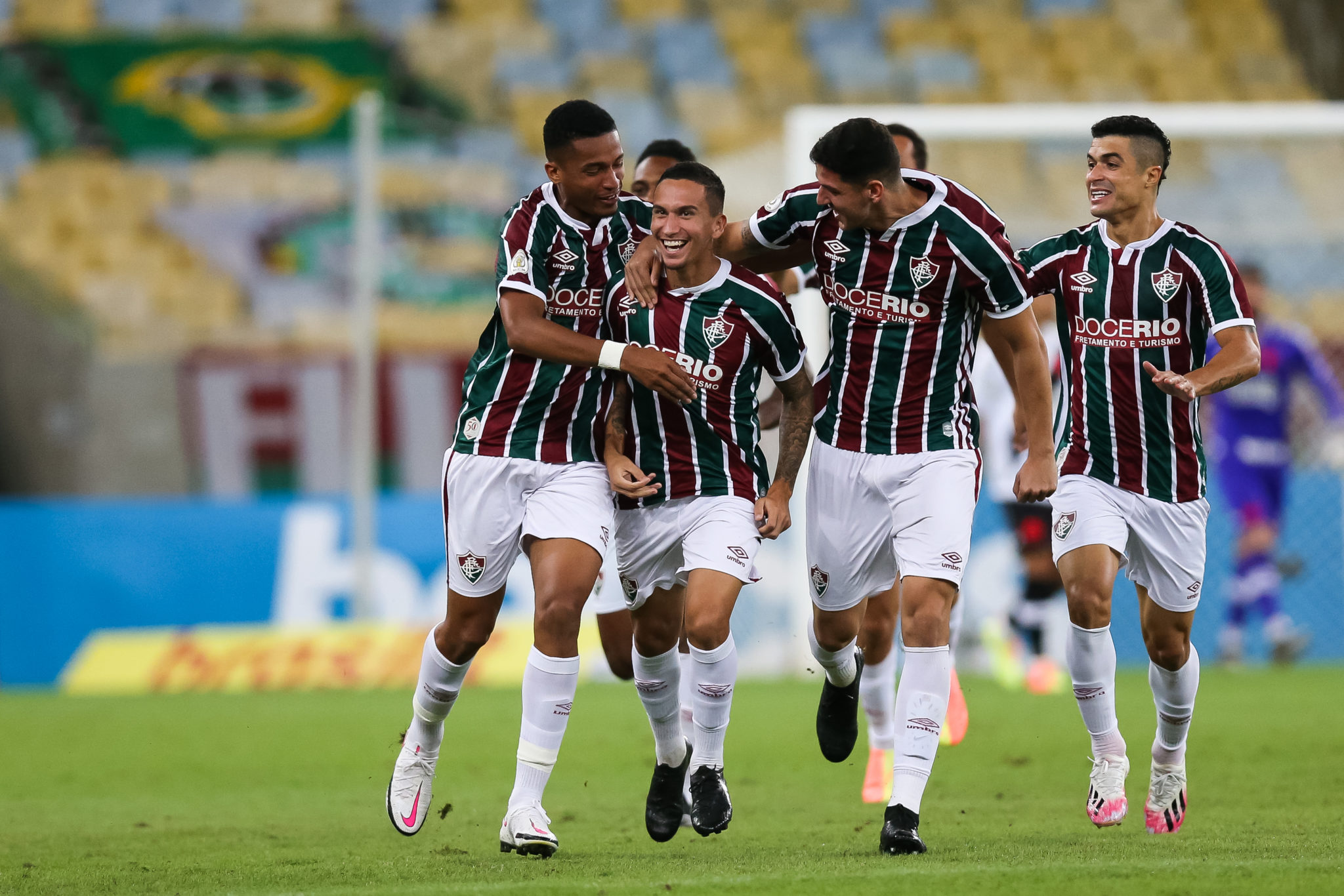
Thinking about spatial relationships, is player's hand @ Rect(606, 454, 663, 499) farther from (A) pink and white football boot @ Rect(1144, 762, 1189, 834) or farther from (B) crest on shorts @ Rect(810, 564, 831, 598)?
(A) pink and white football boot @ Rect(1144, 762, 1189, 834)

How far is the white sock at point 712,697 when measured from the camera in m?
5.79

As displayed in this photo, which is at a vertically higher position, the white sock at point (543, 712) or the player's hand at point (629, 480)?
the player's hand at point (629, 480)

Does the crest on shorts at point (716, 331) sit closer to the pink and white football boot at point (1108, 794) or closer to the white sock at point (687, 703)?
the white sock at point (687, 703)

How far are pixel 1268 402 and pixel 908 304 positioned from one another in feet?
26.1

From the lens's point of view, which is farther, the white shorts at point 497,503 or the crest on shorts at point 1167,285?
the crest on shorts at point 1167,285

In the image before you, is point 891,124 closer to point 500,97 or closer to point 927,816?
point 927,816

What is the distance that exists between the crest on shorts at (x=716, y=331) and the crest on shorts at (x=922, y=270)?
0.63m

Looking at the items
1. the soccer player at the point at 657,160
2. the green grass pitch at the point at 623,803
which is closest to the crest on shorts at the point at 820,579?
the green grass pitch at the point at 623,803

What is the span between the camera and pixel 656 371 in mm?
5582

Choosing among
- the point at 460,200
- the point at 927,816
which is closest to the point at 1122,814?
the point at 927,816

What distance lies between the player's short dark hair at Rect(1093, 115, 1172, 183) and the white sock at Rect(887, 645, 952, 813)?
76.5 inches

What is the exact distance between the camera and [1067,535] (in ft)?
20.0

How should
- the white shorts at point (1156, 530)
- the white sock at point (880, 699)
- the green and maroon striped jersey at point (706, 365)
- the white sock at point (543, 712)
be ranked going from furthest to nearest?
the white sock at point (880, 699) < the white shorts at point (1156, 530) < the green and maroon striped jersey at point (706, 365) < the white sock at point (543, 712)

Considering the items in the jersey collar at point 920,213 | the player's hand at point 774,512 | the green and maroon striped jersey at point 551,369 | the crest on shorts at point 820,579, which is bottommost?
the crest on shorts at point 820,579
